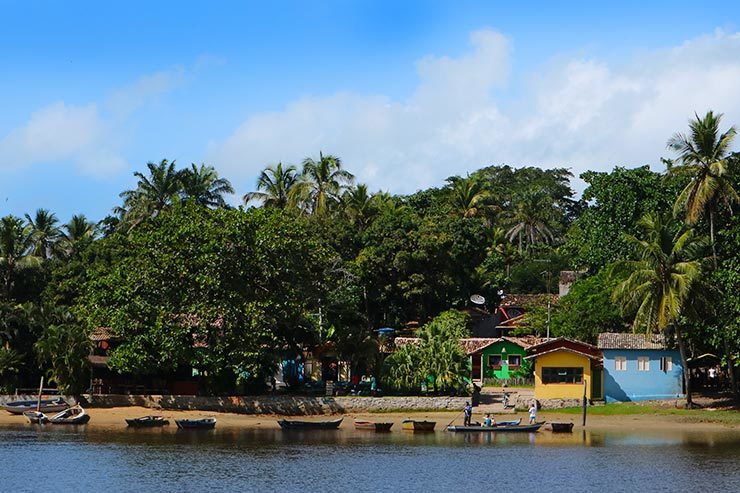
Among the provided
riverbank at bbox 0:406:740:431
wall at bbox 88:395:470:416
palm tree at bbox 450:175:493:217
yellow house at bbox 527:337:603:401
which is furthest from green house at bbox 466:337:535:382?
palm tree at bbox 450:175:493:217

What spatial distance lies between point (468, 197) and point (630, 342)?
39.1 meters

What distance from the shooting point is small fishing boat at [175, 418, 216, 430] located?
197 feet

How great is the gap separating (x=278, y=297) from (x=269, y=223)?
433 centimetres

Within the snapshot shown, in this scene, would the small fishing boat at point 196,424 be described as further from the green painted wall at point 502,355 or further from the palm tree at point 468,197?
the palm tree at point 468,197

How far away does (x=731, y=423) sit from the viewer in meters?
60.2

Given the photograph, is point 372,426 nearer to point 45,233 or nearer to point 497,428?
point 497,428

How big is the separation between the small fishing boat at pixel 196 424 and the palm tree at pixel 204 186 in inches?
1287

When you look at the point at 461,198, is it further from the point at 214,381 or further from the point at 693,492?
the point at 693,492

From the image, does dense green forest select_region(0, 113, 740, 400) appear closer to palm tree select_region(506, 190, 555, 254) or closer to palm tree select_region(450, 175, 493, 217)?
palm tree select_region(450, 175, 493, 217)

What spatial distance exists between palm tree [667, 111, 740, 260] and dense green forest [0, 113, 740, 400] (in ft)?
0.30

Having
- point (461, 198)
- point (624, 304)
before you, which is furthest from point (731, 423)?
point (461, 198)

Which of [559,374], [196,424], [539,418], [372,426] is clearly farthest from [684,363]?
[196,424]

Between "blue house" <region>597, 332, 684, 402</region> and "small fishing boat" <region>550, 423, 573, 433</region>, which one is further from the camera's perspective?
"blue house" <region>597, 332, 684, 402</region>

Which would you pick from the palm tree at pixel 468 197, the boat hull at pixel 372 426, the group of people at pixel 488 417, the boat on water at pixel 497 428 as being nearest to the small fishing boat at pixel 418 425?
the boat hull at pixel 372 426
